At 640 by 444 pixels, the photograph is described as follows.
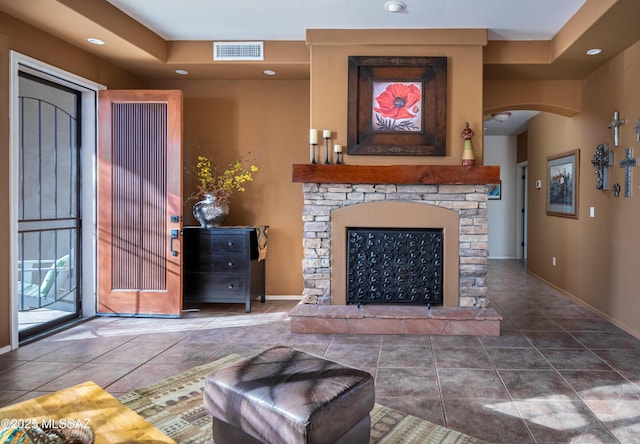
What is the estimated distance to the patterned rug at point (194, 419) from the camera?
6.97 feet

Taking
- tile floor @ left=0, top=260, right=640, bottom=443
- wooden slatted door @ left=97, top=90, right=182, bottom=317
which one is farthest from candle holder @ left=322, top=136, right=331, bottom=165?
tile floor @ left=0, top=260, right=640, bottom=443

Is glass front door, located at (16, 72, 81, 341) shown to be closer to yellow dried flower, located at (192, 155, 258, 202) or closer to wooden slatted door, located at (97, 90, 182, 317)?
wooden slatted door, located at (97, 90, 182, 317)

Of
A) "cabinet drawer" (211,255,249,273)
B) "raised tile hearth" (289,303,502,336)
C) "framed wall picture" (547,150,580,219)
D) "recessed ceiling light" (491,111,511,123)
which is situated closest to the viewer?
"raised tile hearth" (289,303,502,336)

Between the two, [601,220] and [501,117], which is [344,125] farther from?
[501,117]

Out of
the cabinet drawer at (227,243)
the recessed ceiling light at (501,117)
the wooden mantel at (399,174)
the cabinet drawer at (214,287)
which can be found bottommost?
the cabinet drawer at (214,287)

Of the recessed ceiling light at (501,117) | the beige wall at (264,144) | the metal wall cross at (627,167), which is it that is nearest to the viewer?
the metal wall cross at (627,167)

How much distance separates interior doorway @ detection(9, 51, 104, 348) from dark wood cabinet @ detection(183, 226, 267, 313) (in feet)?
3.16

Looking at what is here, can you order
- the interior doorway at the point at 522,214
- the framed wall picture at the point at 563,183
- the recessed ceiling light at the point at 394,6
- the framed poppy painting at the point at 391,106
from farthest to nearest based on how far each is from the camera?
the interior doorway at the point at 522,214, the framed wall picture at the point at 563,183, the framed poppy painting at the point at 391,106, the recessed ceiling light at the point at 394,6

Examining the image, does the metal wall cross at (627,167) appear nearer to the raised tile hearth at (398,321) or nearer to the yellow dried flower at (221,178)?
the raised tile hearth at (398,321)

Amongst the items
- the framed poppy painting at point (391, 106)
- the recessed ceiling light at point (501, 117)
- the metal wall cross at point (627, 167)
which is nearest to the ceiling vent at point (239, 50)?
the framed poppy painting at point (391, 106)

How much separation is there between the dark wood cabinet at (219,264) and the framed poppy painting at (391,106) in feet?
5.07

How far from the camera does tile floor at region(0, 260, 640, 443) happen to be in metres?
2.36

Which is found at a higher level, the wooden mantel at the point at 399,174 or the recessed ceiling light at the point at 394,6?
the recessed ceiling light at the point at 394,6

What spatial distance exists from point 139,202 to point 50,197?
2.56ft
